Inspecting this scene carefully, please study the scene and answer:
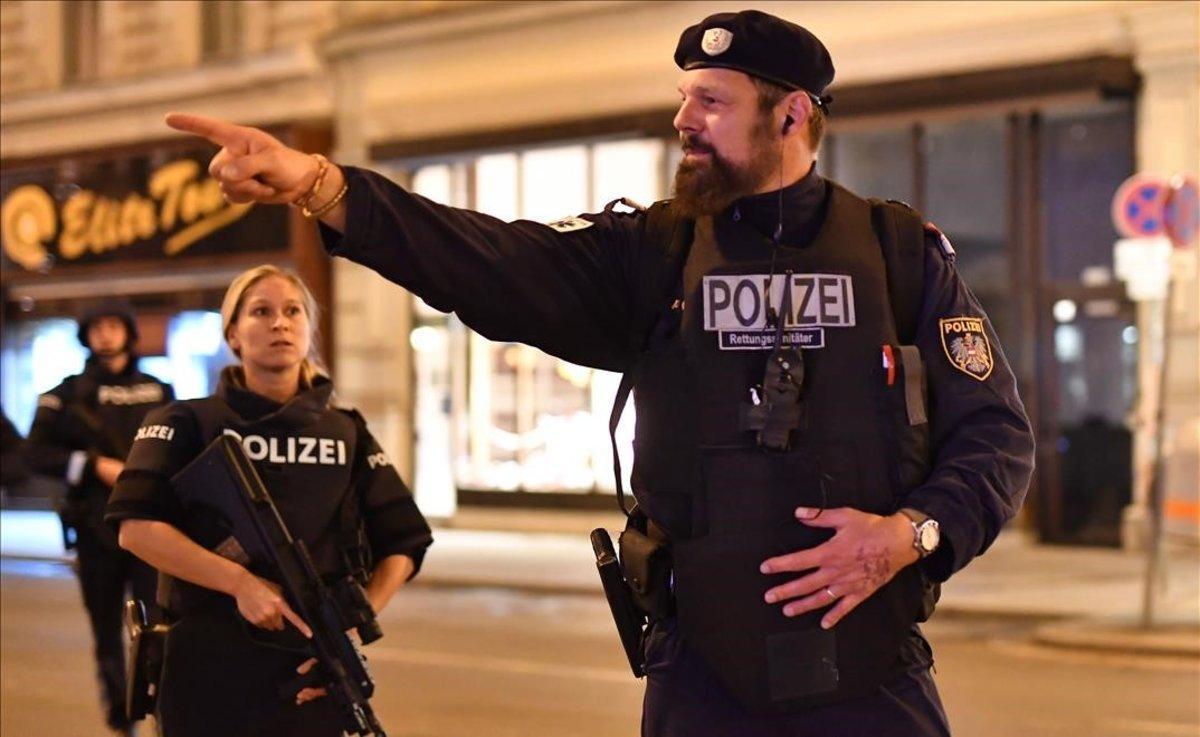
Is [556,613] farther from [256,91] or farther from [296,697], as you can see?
[256,91]

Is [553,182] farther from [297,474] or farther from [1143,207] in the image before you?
[297,474]

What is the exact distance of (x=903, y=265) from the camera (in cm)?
322

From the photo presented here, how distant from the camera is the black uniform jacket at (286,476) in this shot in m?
4.50

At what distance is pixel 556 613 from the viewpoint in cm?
1356

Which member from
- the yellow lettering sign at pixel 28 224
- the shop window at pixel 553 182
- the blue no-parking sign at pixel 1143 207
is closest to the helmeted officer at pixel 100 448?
the blue no-parking sign at pixel 1143 207

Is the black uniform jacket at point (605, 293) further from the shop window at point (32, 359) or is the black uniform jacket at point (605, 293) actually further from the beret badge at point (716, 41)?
the shop window at point (32, 359)

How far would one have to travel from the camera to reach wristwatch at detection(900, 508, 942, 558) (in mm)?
3000

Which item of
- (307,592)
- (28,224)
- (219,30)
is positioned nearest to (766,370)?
(307,592)

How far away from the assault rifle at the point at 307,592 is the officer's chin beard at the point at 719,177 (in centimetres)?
158

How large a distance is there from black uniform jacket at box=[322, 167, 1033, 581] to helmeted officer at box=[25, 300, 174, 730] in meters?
4.58

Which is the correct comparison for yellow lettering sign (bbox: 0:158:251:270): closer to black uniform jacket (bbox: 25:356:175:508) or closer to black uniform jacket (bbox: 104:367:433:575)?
black uniform jacket (bbox: 25:356:175:508)

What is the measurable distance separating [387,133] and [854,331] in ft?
60.9

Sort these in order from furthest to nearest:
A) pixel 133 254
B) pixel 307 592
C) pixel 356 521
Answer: pixel 133 254 → pixel 356 521 → pixel 307 592

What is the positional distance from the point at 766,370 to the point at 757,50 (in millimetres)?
556
